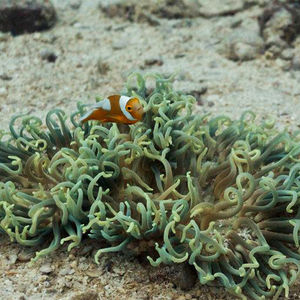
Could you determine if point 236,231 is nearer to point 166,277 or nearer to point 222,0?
point 166,277

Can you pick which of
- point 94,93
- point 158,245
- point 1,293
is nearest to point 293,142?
point 158,245

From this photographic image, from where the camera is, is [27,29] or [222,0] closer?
[27,29]

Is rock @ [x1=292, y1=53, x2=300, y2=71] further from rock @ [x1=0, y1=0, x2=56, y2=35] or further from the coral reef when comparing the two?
rock @ [x1=0, y1=0, x2=56, y2=35]

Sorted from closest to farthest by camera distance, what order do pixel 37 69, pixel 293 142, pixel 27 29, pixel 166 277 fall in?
pixel 166 277 < pixel 293 142 < pixel 37 69 < pixel 27 29

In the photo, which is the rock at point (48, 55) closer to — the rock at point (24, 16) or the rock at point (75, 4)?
the rock at point (24, 16)

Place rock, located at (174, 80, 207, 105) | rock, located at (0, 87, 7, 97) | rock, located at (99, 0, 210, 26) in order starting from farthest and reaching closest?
rock, located at (99, 0, 210, 26)
rock, located at (0, 87, 7, 97)
rock, located at (174, 80, 207, 105)

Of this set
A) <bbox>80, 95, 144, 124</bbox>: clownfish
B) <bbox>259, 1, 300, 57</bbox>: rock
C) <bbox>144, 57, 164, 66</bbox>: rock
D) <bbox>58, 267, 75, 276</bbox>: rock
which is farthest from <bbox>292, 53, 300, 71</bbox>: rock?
<bbox>58, 267, 75, 276</bbox>: rock
